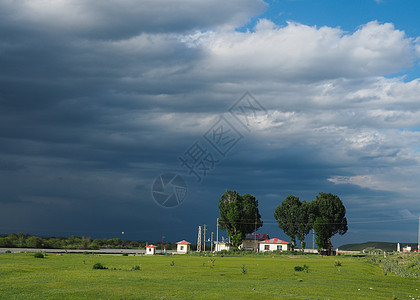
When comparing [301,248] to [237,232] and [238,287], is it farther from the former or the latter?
[238,287]

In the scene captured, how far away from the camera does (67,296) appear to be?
21.4m

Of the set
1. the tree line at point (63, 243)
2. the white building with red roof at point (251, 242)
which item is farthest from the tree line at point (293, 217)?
the tree line at point (63, 243)

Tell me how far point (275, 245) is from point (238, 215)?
20.0 metres

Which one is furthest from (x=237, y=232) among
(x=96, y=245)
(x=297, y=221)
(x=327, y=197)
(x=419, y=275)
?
(x=419, y=275)

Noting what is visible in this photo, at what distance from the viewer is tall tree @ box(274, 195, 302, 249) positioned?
370 feet

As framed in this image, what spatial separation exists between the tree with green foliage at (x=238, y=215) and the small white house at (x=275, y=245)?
9.50m

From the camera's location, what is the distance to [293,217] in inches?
4449

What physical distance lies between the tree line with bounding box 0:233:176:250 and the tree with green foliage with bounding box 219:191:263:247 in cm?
2102

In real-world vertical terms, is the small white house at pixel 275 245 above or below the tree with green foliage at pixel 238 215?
below

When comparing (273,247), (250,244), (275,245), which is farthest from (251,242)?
(275,245)

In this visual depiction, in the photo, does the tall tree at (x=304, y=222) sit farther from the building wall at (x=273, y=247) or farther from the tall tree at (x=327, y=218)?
the building wall at (x=273, y=247)

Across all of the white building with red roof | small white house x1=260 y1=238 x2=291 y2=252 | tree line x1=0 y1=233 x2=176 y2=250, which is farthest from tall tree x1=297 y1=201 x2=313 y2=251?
tree line x1=0 y1=233 x2=176 y2=250

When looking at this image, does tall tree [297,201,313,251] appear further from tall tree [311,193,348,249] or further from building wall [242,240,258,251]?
building wall [242,240,258,251]

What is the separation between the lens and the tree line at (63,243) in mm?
109250
